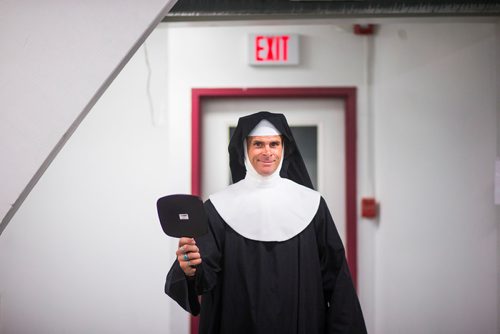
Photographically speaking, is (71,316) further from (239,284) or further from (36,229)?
(239,284)

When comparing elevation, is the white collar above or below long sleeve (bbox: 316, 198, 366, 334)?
above

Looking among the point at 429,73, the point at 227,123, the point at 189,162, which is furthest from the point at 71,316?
the point at 429,73

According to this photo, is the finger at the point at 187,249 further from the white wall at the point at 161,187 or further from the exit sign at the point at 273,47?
the exit sign at the point at 273,47

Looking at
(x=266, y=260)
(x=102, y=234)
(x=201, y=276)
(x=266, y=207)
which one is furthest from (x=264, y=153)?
(x=102, y=234)

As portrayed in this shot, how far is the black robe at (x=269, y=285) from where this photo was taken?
1.54 meters

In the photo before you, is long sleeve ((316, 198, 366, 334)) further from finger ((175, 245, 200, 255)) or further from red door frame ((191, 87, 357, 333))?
red door frame ((191, 87, 357, 333))

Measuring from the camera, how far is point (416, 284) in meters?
2.68

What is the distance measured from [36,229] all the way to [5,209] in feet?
5.55

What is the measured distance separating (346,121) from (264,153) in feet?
4.40

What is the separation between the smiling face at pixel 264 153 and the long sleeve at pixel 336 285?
0.25 m

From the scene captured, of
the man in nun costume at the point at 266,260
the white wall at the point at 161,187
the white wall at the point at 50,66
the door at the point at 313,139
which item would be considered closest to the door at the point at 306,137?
the door at the point at 313,139

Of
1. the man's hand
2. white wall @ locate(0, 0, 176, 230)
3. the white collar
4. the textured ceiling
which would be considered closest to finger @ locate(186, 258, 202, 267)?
the man's hand

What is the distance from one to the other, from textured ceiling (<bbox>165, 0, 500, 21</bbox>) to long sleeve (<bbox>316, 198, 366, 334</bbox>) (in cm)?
89

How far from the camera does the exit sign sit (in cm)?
274
